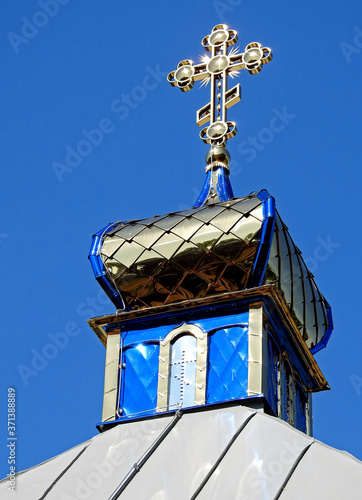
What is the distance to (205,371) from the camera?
18.4m

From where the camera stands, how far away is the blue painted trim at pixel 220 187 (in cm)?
1984

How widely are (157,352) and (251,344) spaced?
3.48 feet

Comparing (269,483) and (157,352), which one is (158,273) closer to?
(157,352)

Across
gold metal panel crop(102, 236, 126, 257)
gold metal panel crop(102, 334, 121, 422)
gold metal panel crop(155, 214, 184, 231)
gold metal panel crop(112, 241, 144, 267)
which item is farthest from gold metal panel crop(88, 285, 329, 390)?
gold metal panel crop(155, 214, 184, 231)

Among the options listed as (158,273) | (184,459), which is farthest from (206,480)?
(158,273)

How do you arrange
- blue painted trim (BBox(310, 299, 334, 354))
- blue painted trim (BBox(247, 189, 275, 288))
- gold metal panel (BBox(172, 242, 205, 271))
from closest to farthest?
blue painted trim (BBox(247, 189, 275, 288)) < gold metal panel (BBox(172, 242, 205, 271)) < blue painted trim (BBox(310, 299, 334, 354))

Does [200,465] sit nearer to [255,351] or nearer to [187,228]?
[255,351]

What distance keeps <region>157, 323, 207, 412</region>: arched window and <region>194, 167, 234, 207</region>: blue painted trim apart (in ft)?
5.65

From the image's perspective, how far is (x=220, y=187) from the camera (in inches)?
787

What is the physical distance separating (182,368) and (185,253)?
123 centimetres

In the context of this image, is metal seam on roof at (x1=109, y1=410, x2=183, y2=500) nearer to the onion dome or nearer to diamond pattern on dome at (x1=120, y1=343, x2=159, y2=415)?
diamond pattern on dome at (x1=120, y1=343, x2=159, y2=415)

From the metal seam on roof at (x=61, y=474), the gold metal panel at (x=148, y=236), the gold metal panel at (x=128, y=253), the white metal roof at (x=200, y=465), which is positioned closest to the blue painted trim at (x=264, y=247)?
the gold metal panel at (x=148, y=236)

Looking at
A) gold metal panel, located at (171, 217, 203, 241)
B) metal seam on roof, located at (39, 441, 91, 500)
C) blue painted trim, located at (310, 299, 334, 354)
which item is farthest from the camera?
blue painted trim, located at (310, 299, 334, 354)

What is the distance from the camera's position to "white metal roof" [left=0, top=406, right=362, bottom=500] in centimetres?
1602
